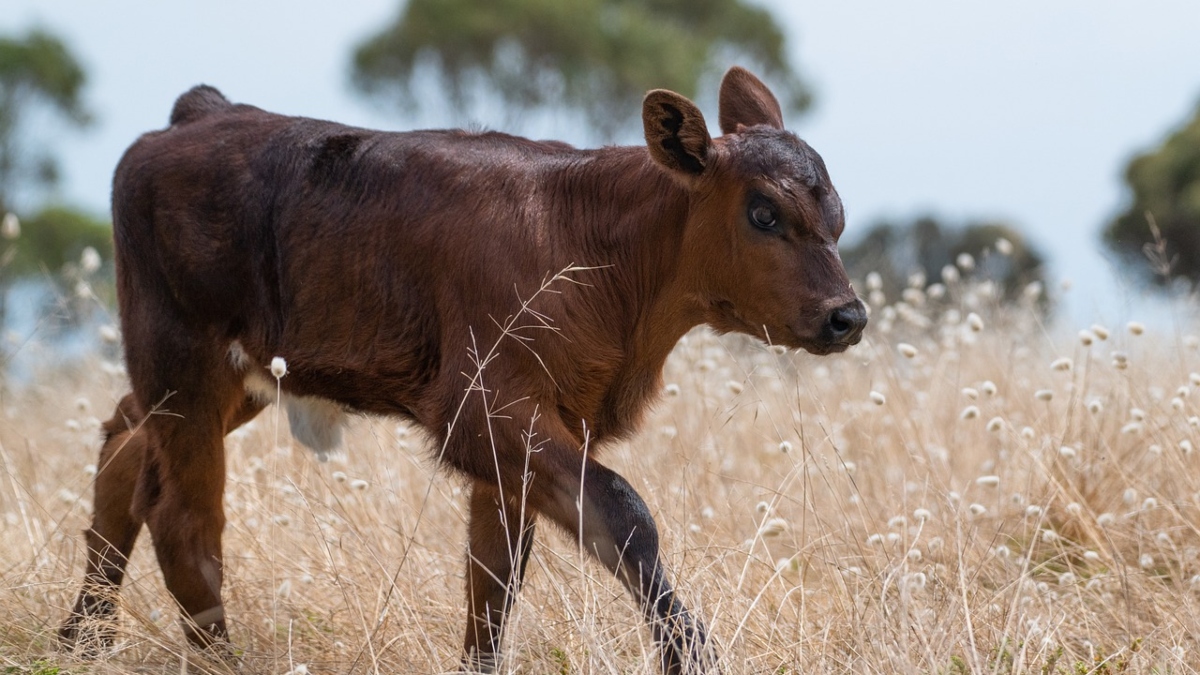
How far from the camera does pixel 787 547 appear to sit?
6.40 meters

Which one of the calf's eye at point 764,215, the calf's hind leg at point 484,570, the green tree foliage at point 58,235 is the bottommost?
the green tree foliage at point 58,235

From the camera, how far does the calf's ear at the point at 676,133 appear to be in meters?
4.60

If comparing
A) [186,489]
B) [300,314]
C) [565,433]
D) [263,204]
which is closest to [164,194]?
[263,204]

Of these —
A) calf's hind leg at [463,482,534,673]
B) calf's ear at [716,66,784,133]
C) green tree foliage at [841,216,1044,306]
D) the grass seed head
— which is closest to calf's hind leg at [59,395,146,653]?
the grass seed head

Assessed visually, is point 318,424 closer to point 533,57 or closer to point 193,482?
point 193,482

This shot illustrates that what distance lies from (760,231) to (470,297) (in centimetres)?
98

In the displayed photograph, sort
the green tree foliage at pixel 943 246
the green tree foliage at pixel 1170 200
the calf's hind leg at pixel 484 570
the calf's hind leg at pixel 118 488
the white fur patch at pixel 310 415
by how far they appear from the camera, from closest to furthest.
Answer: the calf's hind leg at pixel 484 570 → the white fur patch at pixel 310 415 → the calf's hind leg at pixel 118 488 → the green tree foliage at pixel 1170 200 → the green tree foliage at pixel 943 246

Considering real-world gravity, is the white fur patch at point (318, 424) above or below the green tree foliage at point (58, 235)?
above

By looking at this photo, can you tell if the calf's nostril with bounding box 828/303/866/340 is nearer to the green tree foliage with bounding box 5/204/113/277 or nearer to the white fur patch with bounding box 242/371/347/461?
the white fur patch with bounding box 242/371/347/461

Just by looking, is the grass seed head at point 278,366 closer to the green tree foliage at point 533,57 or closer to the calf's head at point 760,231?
the calf's head at point 760,231

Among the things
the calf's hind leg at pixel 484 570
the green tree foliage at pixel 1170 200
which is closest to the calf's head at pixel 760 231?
the calf's hind leg at pixel 484 570

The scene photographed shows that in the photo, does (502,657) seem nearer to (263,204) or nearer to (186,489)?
(186,489)

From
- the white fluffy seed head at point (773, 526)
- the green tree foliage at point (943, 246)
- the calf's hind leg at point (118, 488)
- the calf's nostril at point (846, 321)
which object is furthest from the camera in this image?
the green tree foliage at point (943, 246)

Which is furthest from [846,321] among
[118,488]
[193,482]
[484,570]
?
[118,488]
